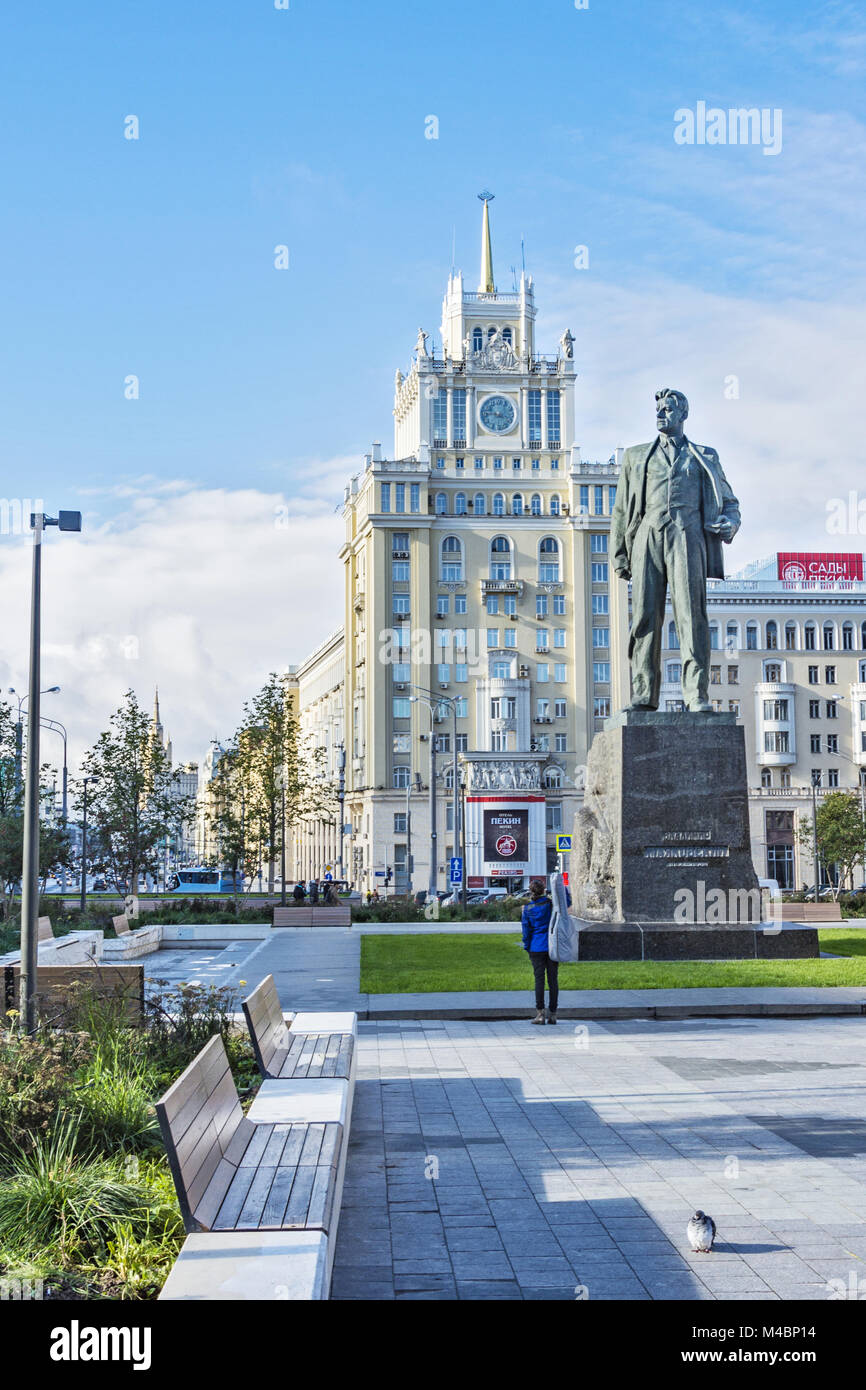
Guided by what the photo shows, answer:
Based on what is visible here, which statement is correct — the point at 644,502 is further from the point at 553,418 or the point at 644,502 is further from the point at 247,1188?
the point at 553,418

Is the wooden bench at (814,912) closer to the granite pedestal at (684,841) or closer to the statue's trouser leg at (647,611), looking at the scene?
the granite pedestal at (684,841)

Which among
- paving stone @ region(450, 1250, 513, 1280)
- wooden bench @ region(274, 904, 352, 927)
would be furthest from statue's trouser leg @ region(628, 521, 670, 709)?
wooden bench @ region(274, 904, 352, 927)

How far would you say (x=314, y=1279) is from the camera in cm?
468

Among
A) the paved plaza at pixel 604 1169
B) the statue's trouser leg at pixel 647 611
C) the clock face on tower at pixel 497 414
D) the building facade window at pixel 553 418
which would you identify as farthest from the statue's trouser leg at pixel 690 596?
the building facade window at pixel 553 418

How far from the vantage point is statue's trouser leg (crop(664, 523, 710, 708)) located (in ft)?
65.5

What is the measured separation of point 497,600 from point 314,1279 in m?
77.5

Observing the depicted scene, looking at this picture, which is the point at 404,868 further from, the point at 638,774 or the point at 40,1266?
the point at 40,1266

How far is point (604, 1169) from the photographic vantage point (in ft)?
26.2

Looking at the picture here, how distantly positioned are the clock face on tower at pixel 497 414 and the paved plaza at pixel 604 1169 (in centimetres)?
7354

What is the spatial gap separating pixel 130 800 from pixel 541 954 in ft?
107

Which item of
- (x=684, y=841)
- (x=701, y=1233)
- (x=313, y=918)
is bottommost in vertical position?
(x=313, y=918)

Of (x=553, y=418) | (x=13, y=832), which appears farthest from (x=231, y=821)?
(x=553, y=418)

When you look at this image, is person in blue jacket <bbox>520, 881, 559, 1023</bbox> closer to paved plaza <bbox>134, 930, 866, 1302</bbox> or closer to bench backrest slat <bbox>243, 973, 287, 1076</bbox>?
paved plaza <bbox>134, 930, 866, 1302</bbox>

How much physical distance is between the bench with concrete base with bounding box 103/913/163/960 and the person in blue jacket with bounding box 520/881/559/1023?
1268 cm
